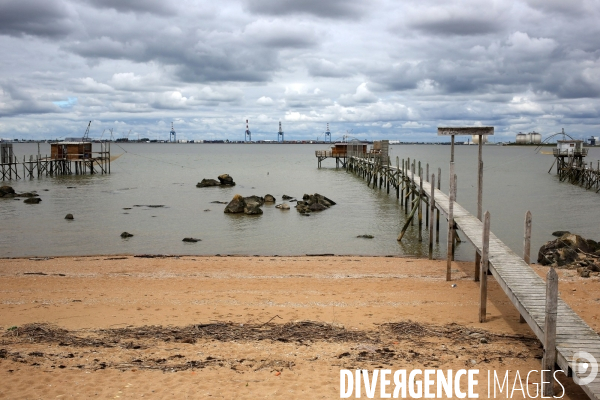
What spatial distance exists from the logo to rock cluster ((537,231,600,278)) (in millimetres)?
7751

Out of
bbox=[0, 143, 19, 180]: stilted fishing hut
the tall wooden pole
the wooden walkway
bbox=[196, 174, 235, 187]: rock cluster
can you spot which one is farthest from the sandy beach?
bbox=[0, 143, 19, 180]: stilted fishing hut

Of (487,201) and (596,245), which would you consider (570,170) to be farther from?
(596,245)

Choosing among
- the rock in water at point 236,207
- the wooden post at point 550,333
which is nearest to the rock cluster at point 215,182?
the rock in water at point 236,207

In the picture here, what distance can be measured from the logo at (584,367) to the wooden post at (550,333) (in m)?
0.29

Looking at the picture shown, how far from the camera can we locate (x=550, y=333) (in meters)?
6.66

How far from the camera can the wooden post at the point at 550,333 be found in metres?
6.46

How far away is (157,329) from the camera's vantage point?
9.38 metres

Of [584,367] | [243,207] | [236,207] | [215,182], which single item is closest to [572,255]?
[584,367]

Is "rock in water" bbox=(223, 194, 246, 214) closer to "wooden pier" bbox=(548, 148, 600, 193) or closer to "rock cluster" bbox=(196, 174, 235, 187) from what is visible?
"rock cluster" bbox=(196, 174, 235, 187)

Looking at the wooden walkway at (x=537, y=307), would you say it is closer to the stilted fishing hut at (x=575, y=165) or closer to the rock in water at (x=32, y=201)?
the rock in water at (x=32, y=201)

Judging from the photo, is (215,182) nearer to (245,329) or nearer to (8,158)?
(8,158)

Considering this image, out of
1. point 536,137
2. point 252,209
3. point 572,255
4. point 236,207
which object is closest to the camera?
point 572,255

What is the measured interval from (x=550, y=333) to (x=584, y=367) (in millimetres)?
556

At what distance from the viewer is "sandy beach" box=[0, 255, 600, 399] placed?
23.7 ft
